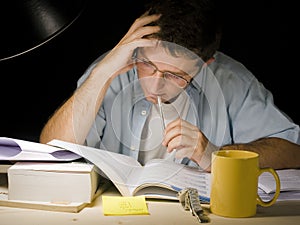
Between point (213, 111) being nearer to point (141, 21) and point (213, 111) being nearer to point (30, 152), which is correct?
point (141, 21)

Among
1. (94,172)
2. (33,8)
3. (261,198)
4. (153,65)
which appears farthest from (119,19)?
(33,8)

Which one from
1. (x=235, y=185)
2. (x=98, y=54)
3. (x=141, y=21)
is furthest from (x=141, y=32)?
(x=235, y=185)

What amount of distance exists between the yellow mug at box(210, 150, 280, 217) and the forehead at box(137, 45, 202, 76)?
44 centimetres

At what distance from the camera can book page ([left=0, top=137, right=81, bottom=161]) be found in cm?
111

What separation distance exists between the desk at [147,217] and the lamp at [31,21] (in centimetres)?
35

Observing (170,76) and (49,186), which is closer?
(49,186)

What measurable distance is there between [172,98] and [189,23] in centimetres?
25

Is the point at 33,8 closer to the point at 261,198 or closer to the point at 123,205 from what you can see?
the point at 123,205

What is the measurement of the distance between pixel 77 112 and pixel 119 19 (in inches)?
12.4

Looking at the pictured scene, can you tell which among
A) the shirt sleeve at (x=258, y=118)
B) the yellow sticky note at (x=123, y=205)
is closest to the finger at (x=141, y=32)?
the shirt sleeve at (x=258, y=118)

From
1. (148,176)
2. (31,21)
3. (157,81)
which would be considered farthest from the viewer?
(157,81)

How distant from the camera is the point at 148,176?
109 centimetres

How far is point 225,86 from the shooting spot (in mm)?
1595

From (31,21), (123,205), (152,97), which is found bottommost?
(123,205)
